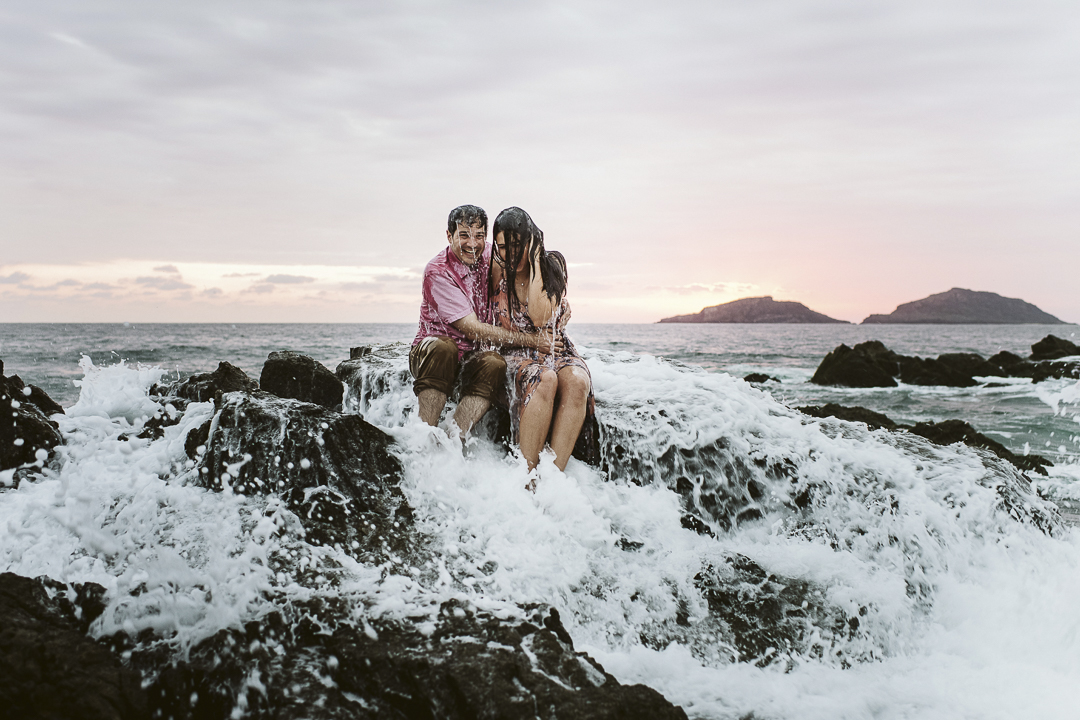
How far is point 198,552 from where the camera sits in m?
3.25

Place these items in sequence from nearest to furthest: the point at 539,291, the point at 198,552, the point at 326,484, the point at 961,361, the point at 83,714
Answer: the point at 83,714 < the point at 198,552 < the point at 326,484 < the point at 539,291 < the point at 961,361

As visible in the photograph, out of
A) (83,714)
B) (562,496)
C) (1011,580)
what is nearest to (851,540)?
(1011,580)

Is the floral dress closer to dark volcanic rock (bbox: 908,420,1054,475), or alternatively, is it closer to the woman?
the woman

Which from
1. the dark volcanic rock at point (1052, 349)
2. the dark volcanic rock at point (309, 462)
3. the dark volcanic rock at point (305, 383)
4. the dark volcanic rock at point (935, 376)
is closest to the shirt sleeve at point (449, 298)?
the dark volcanic rock at point (309, 462)

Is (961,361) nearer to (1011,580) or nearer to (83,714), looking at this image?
(1011,580)

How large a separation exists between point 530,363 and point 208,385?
4.02 metres

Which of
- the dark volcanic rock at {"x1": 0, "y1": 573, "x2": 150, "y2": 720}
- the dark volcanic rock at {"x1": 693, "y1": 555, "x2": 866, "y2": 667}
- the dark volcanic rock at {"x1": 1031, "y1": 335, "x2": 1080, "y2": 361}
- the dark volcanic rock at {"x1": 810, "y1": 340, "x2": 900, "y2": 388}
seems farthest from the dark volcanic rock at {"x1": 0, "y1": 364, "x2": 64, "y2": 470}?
the dark volcanic rock at {"x1": 1031, "y1": 335, "x2": 1080, "y2": 361}

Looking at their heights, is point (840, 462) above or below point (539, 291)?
below

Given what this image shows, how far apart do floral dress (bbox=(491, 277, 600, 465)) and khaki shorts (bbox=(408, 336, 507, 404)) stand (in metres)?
0.12

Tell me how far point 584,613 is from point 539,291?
219cm

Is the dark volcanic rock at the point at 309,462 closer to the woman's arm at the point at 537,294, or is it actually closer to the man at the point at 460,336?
the man at the point at 460,336

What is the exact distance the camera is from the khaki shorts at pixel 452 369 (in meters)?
4.60

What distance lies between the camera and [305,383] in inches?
275

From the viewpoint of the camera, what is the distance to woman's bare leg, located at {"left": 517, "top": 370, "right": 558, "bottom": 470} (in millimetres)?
4383
